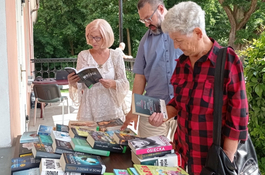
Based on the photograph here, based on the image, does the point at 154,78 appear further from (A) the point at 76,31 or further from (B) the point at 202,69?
(A) the point at 76,31

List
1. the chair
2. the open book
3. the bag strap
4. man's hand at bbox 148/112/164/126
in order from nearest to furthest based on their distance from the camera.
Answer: the bag strap < man's hand at bbox 148/112/164/126 < the open book < the chair

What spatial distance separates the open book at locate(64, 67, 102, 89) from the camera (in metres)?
2.11

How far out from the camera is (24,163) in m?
1.31

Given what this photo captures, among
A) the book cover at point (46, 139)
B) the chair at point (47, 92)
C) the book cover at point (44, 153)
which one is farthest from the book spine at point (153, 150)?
the chair at point (47, 92)

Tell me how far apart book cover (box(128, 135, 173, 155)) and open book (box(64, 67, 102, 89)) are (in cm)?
→ 86

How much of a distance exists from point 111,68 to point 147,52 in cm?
40

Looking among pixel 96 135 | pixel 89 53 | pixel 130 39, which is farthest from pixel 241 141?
pixel 130 39

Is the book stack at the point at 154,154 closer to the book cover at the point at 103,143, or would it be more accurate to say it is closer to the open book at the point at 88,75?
the book cover at the point at 103,143

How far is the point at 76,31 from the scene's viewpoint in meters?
18.1

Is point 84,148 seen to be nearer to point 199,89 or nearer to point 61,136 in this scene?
point 61,136

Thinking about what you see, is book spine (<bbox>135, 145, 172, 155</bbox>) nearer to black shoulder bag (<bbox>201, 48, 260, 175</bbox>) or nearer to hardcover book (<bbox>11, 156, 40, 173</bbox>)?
black shoulder bag (<bbox>201, 48, 260, 175</bbox>)

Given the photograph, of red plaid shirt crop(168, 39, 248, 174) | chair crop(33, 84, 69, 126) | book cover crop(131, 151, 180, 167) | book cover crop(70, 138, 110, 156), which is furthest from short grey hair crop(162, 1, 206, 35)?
chair crop(33, 84, 69, 126)

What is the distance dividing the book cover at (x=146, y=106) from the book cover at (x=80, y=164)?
0.42 meters

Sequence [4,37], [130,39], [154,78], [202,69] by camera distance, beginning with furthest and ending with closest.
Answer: [130,39] → [154,78] → [4,37] → [202,69]
